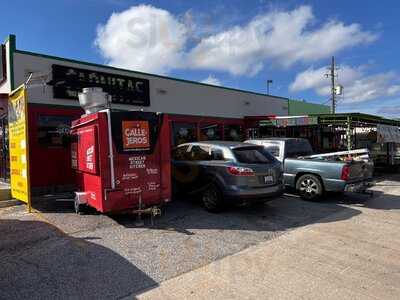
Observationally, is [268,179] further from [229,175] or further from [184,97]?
[184,97]

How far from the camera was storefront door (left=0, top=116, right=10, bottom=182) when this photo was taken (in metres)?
10.7

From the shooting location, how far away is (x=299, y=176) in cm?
→ 964

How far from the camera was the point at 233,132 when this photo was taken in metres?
17.4

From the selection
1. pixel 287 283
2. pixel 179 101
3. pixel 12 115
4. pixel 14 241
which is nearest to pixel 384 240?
pixel 287 283

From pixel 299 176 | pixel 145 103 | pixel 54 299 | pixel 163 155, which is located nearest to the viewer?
pixel 54 299

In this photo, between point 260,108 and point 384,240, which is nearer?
point 384,240

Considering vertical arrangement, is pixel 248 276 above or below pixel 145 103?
below

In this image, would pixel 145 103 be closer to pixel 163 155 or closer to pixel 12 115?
pixel 12 115

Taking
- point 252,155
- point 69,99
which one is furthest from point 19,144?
point 252,155

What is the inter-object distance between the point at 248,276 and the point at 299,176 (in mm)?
5827

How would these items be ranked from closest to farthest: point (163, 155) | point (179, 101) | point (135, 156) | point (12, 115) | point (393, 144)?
point (135, 156)
point (163, 155)
point (12, 115)
point (179, 101)
point (393, 144)

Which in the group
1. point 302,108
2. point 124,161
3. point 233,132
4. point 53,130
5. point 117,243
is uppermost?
point 302,108

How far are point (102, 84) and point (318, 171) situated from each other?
7.58 metres

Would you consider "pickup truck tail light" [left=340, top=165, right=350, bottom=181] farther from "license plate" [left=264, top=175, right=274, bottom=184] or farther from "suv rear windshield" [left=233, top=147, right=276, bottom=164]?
"license plate" [left=264, top=175, right=274, bottom=184]
